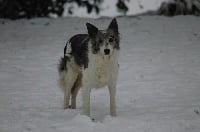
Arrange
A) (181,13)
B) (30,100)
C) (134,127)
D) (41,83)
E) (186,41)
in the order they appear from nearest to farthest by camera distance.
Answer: (134,127) < (30,100) < (41,83) < (186,41) < (181,13)

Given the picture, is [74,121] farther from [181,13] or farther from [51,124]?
[181,13]

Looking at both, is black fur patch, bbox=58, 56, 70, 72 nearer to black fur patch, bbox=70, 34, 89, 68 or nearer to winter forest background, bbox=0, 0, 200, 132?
black fur patch, bbox=70, 34, 89, 68

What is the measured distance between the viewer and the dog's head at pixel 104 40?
22.2 ft

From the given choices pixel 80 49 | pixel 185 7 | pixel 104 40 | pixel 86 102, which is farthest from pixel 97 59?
pixel 185 7

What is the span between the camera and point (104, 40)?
22.3 ft

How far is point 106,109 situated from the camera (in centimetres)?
796

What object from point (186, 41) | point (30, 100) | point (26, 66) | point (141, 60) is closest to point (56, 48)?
point (26, 66)

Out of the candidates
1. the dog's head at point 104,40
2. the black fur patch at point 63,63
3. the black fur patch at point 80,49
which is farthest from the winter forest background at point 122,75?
the dog's head at point 104,40

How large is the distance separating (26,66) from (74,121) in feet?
17.7

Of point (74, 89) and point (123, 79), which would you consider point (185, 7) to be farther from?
point (74, 89)

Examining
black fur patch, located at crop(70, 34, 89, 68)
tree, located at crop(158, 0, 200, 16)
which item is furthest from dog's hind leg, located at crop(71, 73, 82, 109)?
tree, located at crop(158, 0, 200, 16)

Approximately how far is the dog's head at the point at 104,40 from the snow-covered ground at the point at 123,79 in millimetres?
1080

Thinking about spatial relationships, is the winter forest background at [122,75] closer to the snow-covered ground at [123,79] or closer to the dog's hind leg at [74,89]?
the snow-covered ground at [123,79]

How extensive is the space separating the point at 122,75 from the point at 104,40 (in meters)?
3.99
